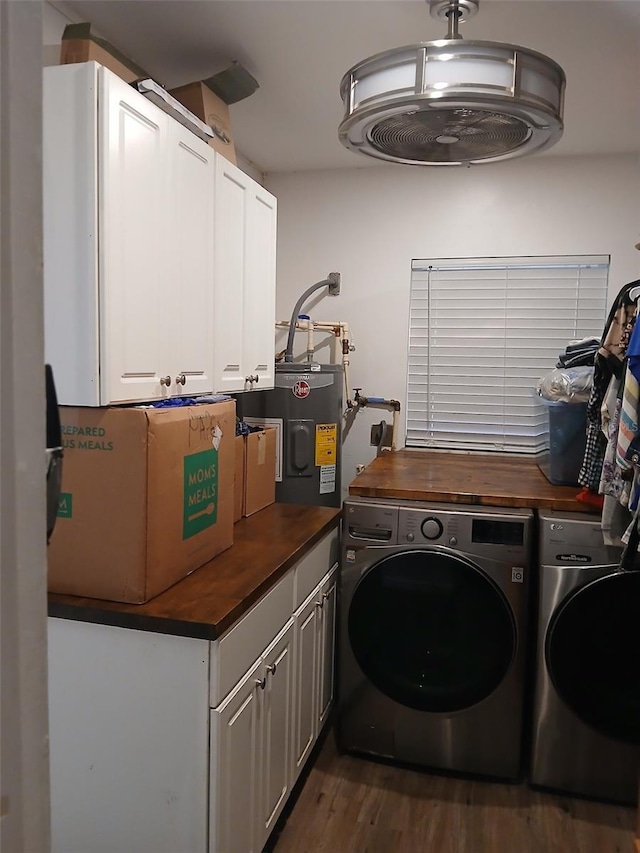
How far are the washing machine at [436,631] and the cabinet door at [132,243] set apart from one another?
40.8 inches

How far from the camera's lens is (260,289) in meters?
2.53

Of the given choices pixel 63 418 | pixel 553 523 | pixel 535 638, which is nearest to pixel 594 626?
pixel 535 638

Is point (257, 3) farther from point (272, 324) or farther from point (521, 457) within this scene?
point (521, 457)

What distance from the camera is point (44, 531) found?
59 cm

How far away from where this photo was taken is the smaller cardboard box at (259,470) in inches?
96.7

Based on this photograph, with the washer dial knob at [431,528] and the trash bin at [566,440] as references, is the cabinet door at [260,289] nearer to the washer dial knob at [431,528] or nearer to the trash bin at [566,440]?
the washer dial knob at [431,528]

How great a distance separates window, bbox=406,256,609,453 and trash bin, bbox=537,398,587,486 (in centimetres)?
63

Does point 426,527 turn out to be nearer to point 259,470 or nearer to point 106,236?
point 259,470

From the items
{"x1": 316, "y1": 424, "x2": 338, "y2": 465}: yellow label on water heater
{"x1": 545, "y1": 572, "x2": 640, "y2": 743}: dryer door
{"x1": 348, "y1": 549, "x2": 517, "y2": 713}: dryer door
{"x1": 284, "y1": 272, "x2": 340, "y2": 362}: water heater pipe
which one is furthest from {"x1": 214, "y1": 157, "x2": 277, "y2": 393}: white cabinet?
{"x1": 545, "y1": 572, "x2": 640, "y2": 743}: dryer door

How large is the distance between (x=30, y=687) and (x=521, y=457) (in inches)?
116

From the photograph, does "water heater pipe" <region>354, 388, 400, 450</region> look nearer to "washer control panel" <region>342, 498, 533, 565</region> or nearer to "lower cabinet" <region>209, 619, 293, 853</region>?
"washer control panel" <region>342, 498, 533, 565</region>

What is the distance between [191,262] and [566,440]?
153 cm

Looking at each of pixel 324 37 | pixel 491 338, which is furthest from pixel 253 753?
pixel 491 338

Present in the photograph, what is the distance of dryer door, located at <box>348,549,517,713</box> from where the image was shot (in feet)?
7.48
